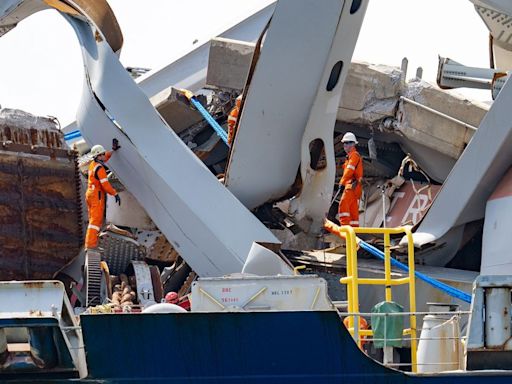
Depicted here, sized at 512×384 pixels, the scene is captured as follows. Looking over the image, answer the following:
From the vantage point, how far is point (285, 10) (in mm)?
14516

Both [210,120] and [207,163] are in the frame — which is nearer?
[210,120]

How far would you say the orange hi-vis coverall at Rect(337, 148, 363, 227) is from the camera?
15.7 meters

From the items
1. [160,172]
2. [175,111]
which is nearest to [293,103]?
[160,172]

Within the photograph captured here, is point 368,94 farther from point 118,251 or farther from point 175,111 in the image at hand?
point 118,251

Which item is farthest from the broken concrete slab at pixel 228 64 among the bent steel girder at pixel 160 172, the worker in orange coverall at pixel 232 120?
the bent steel girder at pixel 160 172

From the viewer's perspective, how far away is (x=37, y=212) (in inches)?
578

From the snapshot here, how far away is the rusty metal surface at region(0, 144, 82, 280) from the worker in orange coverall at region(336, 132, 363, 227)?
2914mm

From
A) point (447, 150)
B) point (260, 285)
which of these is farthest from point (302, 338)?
point (447, 150)

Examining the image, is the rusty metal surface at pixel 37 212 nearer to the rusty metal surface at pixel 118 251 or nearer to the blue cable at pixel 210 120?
the rusty metal surface at pixel 118 251

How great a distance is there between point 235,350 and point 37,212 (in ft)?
13.8

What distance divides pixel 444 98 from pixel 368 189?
57.9 inches

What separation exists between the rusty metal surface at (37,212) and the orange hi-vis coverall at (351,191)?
2.91 metres

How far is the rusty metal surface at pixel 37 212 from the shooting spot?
14508 mm

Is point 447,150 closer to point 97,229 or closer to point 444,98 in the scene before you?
point 444,98
